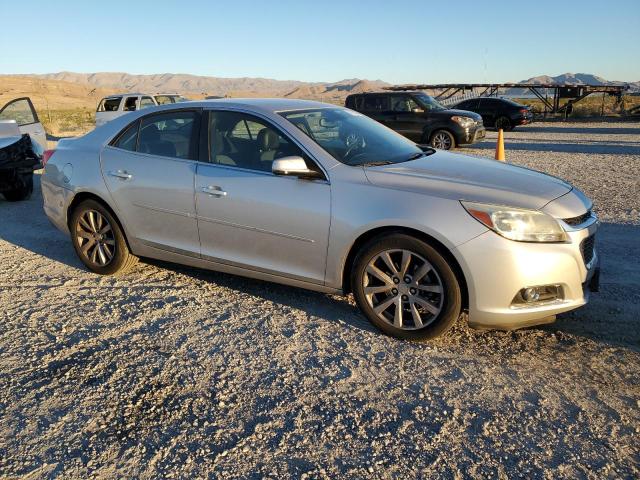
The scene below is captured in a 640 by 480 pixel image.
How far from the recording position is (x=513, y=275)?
3.62 metres

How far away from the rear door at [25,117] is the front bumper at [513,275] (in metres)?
8.16

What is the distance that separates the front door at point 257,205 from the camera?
418cm

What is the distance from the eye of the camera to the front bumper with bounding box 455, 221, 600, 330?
3615mm

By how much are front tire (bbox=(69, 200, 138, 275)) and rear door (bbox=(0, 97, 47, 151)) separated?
15.5 ft

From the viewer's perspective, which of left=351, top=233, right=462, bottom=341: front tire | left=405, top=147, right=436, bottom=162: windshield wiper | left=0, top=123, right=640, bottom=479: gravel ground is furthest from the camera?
left=405, top=147, right=436, bottom=162: windshield wiper

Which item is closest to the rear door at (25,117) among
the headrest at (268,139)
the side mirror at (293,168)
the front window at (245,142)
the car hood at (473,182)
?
the front window at (245,142)

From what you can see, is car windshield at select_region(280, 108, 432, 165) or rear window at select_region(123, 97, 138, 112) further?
rear window at select_region(123, 97, 138, 112)

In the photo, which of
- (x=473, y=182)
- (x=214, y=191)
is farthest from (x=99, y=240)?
(x=473, y=182)

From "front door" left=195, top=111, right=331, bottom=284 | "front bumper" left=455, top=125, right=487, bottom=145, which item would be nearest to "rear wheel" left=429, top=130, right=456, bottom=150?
"front bumper" left=455, top=125, right=487, bottom=145

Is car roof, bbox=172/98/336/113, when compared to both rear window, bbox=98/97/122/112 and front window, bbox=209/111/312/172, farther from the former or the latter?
rear window, bbox=98/97/122/112

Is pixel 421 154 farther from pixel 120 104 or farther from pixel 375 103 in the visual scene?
pixel 120 104

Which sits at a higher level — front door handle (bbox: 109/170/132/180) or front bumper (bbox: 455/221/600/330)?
front door handle (bbox: 109/170/132/180)

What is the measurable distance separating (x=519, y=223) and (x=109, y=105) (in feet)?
64.7

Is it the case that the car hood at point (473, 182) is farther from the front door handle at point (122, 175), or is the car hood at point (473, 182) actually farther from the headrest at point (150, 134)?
the front door handle at point (122, 175)
